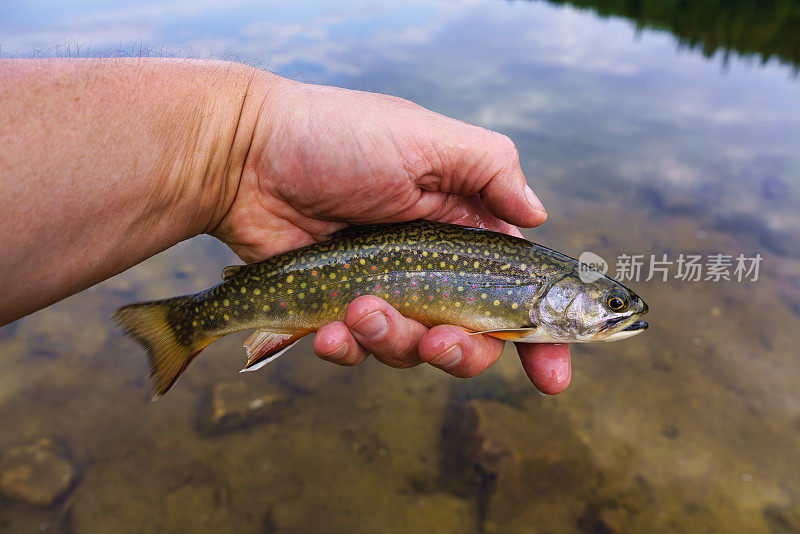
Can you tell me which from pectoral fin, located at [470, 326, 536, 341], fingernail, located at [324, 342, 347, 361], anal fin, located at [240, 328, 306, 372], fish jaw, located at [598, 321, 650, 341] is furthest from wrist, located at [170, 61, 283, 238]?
fish jaw, located at [598, 321, 650, 341]

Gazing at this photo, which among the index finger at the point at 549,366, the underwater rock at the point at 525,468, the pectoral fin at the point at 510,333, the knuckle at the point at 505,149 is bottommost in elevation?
the underwater rock at the point at 525,468

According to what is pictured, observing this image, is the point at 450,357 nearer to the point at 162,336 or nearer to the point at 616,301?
the point at 616,301

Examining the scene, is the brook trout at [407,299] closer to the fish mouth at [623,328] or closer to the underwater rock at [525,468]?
the fish mouth at [623,328]

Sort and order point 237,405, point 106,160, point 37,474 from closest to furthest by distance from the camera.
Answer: point 106,160
point 37,474
point 237,405

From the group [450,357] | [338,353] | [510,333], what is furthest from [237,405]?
[510,333]

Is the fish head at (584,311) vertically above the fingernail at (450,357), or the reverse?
Result: the fish head at (584,311)

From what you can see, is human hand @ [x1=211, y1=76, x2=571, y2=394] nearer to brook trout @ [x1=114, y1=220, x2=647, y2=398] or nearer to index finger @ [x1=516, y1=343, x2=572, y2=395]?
index finger @ [x1=516, y1=343, x2=572, y2=395]

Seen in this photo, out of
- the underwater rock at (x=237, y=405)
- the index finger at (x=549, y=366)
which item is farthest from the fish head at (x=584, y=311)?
the underwater rock at (x=237, y=405)
